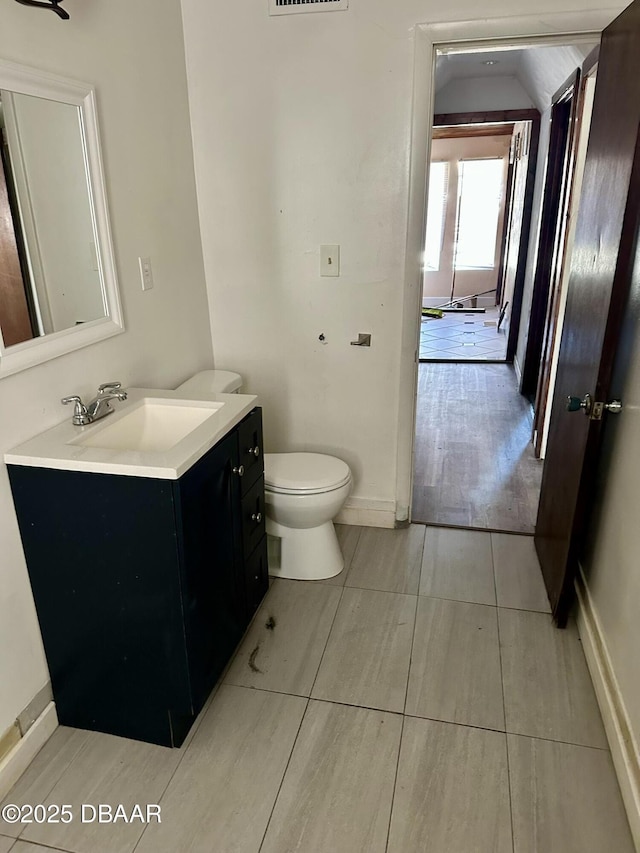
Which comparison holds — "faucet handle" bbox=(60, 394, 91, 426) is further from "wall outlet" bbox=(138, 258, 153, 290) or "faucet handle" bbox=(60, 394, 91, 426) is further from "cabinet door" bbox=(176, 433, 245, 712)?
"wall outlet" bbox=(138, 258, 153, 290)

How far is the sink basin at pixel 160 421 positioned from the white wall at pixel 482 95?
434 cm

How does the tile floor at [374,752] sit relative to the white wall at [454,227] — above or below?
below

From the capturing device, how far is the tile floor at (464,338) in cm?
577

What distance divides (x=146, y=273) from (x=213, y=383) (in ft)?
1.64

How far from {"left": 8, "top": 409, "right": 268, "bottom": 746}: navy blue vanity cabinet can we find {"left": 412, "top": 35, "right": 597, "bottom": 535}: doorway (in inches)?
56.4

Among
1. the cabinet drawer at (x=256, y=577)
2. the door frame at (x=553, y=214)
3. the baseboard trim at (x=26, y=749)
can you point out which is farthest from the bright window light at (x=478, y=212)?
the baseboard trim at (x=26, y=749)

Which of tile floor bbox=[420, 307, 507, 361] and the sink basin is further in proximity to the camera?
tile floor bbox=[420, 307, 507, 361]

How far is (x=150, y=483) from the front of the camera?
1395 mm

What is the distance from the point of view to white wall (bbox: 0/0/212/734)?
1504 mm

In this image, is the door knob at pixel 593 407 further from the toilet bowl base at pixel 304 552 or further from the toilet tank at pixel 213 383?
the toilet tank at pixel 213 383

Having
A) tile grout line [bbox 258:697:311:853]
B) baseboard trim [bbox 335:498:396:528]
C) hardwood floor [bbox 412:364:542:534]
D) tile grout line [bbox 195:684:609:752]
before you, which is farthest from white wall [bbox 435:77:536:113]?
tile grout line [bbox 258:697:311:853]

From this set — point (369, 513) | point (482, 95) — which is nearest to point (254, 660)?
point (369, 513)

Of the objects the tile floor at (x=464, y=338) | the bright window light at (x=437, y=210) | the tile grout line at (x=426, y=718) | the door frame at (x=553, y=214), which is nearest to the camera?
the tile grout line at (x=426, y=718)

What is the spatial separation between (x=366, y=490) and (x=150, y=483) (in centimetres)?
148
